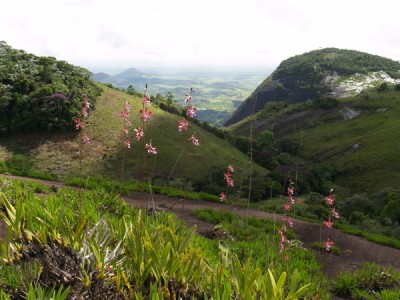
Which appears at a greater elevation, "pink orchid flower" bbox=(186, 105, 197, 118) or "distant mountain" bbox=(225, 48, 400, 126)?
"distant mountain" bbox=(225, 48, 400, 126)

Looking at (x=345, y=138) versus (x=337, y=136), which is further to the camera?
(x=337, y=136)

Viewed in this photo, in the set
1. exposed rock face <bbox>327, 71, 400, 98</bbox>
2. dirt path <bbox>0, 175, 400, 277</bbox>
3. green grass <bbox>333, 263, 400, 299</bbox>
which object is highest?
exposed rock face <bbox>327, 71, 400, 98</bbox>

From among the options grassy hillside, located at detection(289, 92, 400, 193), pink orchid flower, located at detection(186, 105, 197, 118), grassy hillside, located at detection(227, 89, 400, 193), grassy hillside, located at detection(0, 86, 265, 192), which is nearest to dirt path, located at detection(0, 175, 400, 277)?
pink orchid flower, located at detection(186, 105, 197, 118)

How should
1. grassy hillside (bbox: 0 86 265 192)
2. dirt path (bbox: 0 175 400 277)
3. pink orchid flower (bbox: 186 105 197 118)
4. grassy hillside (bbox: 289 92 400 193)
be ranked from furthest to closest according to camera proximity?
1. grassy hillside (bbox: 289 92 400 193)
2. grassy hillside (bbox: 0 86 265 192)
3. dirt path (bbox: 0 175 400 277)
4. pink orchid flower (bbox: 186 105 197 118)

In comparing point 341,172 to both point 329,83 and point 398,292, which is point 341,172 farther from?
point 329,83

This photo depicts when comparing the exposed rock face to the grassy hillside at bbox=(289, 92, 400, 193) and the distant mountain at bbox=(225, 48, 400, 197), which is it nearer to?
the distant mountain at bbox=(225, 48, 400, 197)

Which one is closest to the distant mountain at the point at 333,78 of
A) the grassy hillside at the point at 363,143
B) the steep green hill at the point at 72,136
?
the grassy hillside at the point at 363,143

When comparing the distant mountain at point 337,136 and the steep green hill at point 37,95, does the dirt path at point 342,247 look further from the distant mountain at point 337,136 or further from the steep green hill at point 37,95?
the steep green hill at point 37,95

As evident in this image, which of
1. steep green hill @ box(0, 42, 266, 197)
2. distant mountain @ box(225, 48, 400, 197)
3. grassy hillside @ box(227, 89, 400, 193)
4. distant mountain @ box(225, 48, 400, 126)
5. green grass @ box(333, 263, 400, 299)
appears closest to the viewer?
green grass @ box(333, 263, 400, 299)

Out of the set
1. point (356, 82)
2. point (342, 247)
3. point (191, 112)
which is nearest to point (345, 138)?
point (342, 247)

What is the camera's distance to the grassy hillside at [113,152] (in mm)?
52688

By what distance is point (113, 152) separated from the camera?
59281mm

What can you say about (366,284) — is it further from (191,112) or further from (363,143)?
(363,143)

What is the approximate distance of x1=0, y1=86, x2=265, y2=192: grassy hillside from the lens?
5269 cm
